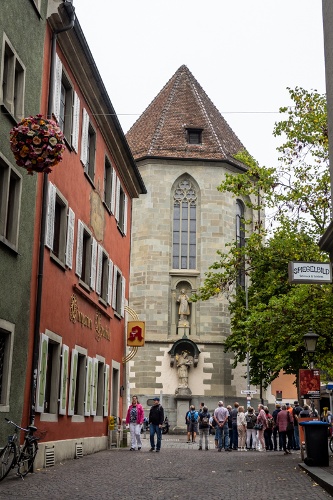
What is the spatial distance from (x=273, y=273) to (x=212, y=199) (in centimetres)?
1913

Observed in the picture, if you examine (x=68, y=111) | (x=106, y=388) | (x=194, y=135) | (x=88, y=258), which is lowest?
(x=106, y=388)

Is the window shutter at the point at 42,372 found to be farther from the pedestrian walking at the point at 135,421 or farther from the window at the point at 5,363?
the pedestrian walking at the point at 135,421

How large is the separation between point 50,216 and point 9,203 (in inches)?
85.5

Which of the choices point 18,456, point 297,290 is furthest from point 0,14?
point 297,290

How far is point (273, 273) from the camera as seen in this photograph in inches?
938

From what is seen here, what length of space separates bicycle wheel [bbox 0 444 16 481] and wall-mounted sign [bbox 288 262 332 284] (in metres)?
6.24

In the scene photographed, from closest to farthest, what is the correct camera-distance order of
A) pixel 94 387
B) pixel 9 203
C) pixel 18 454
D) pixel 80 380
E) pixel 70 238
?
pixel 18 454 < pixel 9 203 < pixel 70 238 < pixel 80 380 < pixel 94 387

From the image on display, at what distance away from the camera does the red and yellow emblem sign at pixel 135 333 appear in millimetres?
26344

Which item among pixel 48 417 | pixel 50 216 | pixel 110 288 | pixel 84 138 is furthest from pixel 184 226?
pixel 48 417

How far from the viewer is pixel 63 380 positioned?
16.9 meters

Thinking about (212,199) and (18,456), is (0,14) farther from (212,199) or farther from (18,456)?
(212,199)

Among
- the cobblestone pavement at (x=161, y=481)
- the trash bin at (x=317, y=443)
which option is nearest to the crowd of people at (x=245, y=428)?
the cobblestone pavement at (x=161, y=481)

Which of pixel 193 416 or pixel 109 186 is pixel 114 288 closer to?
pixel 109 186

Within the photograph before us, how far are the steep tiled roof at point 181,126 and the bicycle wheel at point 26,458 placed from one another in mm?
31559
